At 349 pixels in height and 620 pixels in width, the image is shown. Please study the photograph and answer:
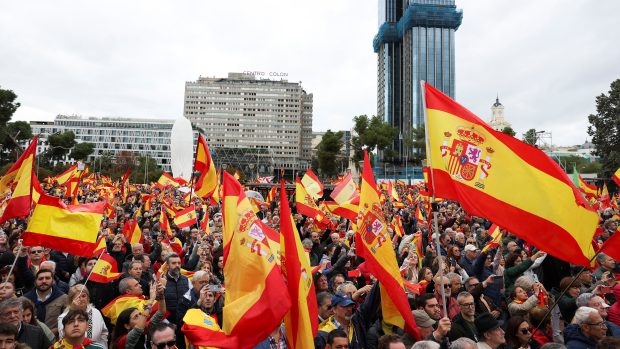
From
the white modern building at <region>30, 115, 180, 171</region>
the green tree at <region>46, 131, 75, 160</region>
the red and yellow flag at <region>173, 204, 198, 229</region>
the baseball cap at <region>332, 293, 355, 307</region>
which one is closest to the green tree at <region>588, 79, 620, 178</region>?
the red and yellow flag at <region>173, 204, 198, 229</region>

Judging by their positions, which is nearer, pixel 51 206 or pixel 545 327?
pixel 545 327

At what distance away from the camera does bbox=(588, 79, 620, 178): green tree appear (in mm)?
40438

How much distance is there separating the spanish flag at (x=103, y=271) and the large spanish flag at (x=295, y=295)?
3.30 meters

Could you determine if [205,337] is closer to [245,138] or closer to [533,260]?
[533,260]

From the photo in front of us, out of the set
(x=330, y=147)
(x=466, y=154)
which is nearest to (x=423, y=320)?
(x=466, y=154)

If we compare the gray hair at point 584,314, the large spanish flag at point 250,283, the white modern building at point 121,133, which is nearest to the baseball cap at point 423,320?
the gray hair at point 584,314

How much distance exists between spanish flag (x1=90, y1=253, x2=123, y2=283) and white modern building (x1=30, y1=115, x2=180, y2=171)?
13776 cm

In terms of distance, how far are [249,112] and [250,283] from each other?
14435 cm

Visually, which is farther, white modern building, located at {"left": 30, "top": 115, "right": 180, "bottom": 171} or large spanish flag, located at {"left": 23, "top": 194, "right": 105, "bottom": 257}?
white modern building, located at {"left": 30, "top": 115, "right": 180, "bottom": 171}

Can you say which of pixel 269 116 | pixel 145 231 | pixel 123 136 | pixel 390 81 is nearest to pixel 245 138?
pixel 269 116

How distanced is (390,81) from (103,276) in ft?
367

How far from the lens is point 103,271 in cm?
631

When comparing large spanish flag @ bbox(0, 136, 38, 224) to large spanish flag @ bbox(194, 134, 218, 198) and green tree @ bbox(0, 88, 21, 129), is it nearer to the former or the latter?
large spanish flag @ bbox(194, 134, 218, 198)

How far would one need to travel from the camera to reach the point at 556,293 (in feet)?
19.7
